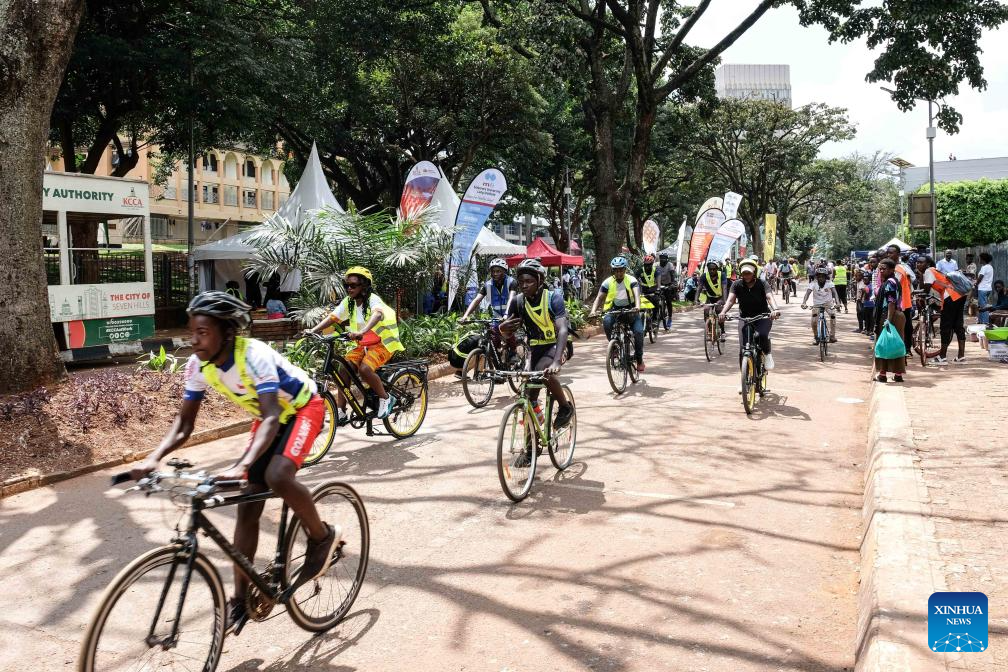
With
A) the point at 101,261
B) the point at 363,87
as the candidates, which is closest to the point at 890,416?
the point at 101,261

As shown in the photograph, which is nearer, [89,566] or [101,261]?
[89,566]

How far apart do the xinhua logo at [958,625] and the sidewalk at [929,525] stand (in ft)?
0.21

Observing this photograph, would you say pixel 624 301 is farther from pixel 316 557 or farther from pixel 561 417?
pixel 316 557

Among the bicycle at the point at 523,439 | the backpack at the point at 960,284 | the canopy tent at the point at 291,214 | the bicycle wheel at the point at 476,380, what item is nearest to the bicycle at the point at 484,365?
the bicycle wheel at the point at 476,380

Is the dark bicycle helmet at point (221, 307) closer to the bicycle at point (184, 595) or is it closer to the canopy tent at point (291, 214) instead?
the bicycle at point (184, 595)

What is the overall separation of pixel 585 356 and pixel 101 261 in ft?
30.0

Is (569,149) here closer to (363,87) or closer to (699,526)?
(363,87)

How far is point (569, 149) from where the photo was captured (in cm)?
3653

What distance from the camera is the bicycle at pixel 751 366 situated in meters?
9.61

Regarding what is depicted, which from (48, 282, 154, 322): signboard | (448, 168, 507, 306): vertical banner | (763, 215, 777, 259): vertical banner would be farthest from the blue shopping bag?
(763, 215, 777, 259): vertical banner

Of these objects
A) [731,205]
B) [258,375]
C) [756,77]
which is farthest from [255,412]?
[756,77]

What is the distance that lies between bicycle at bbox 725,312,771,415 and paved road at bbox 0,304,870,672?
0.53 meters

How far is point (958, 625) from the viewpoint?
130 inches

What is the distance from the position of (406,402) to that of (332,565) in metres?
4.54
